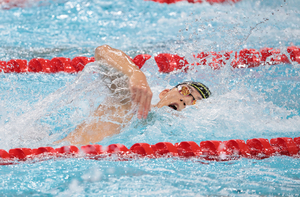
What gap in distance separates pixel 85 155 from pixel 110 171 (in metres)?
0.22

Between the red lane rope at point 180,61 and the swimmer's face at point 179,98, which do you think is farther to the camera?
the red lane rope at point 180,61

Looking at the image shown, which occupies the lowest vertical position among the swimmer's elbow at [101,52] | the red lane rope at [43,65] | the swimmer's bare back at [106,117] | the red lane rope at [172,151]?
the red lane rope at [172,151]

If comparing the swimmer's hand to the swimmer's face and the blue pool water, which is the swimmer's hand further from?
the swimmer's face

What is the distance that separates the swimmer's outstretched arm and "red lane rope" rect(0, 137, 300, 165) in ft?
1.14

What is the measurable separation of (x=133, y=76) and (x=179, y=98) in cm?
70

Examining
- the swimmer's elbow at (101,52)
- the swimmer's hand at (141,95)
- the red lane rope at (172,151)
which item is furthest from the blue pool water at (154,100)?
the swimmer's hand at (141,95)

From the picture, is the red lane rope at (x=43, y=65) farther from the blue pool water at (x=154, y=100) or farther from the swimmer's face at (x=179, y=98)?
the swimmer's face at (x=179, y=98)

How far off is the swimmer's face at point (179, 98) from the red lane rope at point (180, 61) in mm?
1217

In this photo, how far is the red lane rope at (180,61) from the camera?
3279mm

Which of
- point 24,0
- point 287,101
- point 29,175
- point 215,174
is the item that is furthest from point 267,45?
point 24,0

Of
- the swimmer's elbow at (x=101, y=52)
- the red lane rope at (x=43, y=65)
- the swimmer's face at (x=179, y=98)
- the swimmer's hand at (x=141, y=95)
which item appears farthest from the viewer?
the red lane rope at (x=43, y=65)

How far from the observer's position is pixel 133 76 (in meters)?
1.64

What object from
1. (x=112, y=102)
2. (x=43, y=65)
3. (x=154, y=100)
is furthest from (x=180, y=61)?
(x=112, y=102)

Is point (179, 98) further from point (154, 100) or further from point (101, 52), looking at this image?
point (101, 52)
